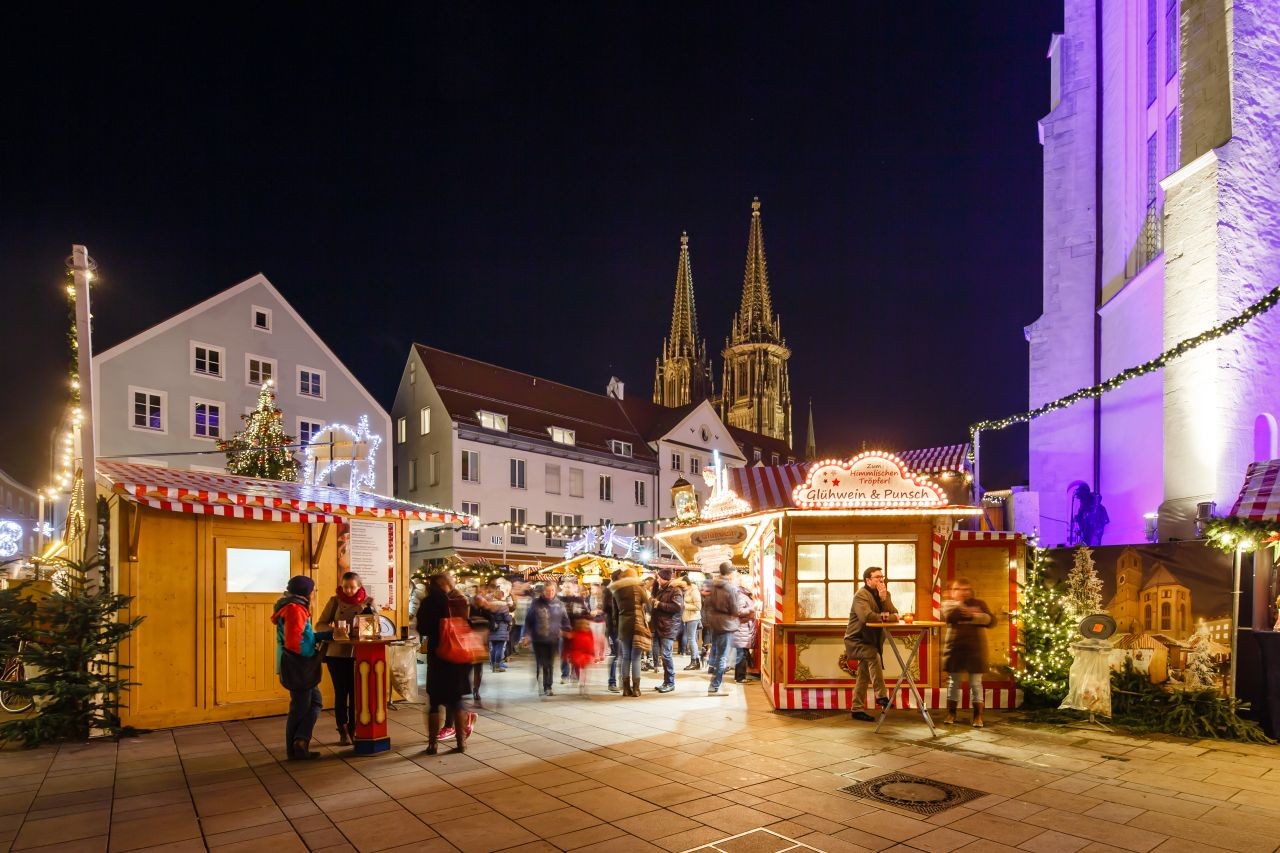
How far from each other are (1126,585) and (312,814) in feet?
30.1

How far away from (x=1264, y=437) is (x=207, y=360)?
94.8 ft

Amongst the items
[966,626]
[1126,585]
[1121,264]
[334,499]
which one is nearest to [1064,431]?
[1121,264]

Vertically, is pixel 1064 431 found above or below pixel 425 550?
above

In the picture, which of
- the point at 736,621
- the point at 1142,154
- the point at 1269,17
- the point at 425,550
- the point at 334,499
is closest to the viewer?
the point at 334,499

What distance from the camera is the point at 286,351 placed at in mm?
29594

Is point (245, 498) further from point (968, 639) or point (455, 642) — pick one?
point (968, 639)

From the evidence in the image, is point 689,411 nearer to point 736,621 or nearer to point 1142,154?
point 1142,154

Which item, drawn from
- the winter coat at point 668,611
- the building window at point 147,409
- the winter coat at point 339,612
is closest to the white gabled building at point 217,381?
the building window at point 147,409

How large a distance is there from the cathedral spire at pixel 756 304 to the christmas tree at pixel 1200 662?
246 ft

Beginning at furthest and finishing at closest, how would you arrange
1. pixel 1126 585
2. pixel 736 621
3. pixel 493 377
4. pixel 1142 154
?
pixel 493 377 → pixel 1142 154 → pixel 736 621 → pixel 1126 585

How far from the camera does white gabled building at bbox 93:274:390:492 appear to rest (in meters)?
25.1

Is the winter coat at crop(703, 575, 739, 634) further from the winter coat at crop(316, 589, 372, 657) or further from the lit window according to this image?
the lit window

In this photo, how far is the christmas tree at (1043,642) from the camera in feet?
32.3

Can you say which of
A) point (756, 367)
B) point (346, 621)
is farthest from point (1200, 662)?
point (756, 367)
